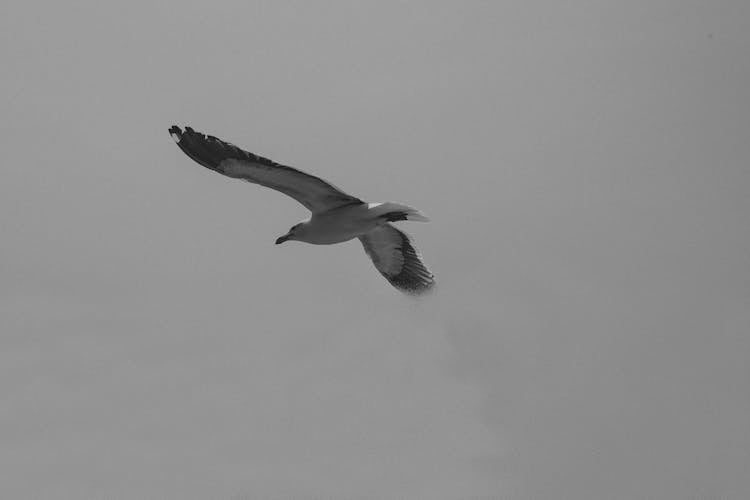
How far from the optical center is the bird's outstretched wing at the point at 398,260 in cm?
2612

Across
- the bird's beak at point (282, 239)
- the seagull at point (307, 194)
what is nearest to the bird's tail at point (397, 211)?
the seagull at point (307, 194)

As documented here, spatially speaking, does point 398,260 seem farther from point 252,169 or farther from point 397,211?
point 252,169

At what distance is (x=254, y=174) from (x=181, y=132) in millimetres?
1435

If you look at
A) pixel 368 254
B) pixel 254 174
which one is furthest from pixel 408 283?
pixel 254 174

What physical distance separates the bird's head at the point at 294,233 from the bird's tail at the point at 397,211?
158cm

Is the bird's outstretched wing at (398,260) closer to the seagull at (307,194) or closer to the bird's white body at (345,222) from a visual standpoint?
the seagull at (307,194)

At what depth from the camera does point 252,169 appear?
75.1 ft

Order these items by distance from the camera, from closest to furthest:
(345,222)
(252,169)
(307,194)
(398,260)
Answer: (252,169) → (307,194) → (345,222) → (398,260)

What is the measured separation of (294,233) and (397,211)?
2.18 m

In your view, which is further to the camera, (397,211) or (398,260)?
(398,260)

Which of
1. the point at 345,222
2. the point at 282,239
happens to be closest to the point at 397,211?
the point at 345,222

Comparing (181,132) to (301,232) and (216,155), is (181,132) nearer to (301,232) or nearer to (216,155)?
(216,155)

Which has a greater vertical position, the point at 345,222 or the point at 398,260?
the point at 398,260

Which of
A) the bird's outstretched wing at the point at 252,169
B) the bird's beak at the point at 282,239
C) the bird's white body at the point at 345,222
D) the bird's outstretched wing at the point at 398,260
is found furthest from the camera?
the bird's outstretched wing at the point at 398,260
